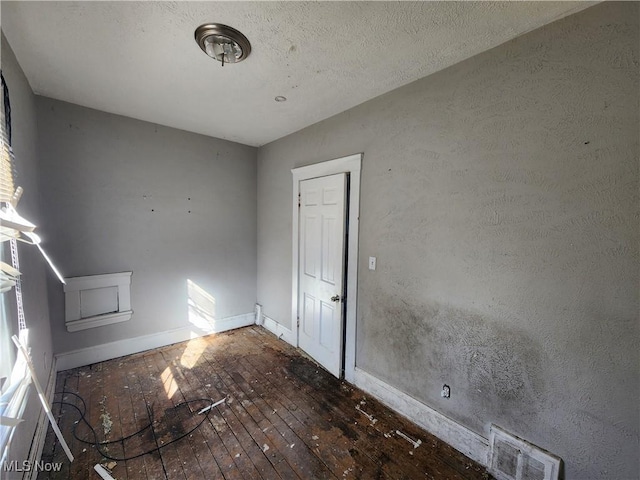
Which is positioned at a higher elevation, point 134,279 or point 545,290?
point 545,290

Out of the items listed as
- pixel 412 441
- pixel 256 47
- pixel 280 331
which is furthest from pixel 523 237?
pixel 280 331

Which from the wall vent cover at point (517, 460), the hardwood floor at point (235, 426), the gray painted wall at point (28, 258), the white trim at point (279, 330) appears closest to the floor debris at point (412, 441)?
the hardwood floor at point (235, 426)

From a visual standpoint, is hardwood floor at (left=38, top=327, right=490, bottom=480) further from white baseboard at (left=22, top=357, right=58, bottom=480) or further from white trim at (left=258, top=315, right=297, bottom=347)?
white trim at (left=258, top=315, right=297, bottom=347)

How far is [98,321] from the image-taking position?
2.73 m

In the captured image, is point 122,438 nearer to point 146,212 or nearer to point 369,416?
point 369,416

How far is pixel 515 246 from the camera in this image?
61.0 inches

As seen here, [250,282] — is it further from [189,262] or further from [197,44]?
[197,44]

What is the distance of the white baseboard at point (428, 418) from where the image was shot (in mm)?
1725

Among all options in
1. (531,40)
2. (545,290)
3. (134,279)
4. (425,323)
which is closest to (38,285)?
(134,279)

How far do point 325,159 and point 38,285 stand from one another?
2.57 meters

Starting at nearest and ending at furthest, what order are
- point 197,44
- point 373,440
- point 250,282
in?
point 197,44
point 373,440
point 250,282

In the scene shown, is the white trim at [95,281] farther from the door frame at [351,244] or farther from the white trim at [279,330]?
the door frame at [351,244]

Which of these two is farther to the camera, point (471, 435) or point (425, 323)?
point (425, 323)

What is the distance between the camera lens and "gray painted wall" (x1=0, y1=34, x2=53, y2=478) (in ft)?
4.98
